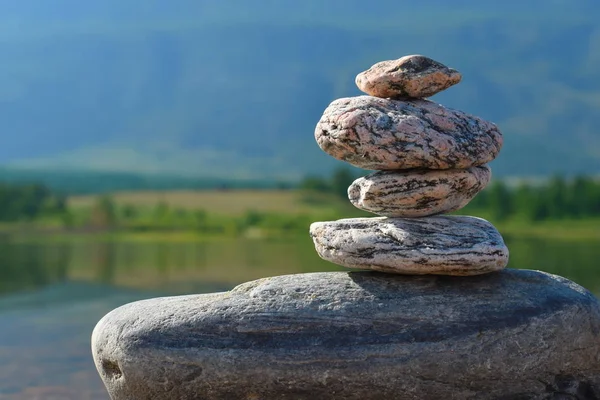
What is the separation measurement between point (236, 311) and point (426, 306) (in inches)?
81.2

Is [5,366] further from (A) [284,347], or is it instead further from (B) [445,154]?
(B) [445,154]

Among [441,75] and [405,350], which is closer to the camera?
[405,350]

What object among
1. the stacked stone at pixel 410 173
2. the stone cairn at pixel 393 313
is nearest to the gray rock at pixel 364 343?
the stone cairn at pixel 393 313

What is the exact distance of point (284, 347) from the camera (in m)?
10.4

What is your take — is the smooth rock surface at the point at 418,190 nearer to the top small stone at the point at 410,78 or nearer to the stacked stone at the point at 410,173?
the stacked stone at the point at 410,173

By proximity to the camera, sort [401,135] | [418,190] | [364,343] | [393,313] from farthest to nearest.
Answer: [418,190] < [401,135] < [393,313] < [364,343]

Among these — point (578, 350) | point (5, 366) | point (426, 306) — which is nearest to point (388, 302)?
point (426, 306)

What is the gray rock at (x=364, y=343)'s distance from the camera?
33.9ft

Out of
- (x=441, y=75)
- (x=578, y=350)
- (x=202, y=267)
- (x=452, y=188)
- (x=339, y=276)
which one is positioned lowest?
(x=202, y=267)

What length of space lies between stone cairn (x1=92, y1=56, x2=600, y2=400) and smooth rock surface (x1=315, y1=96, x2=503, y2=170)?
2 cm

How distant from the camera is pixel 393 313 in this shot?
415 inches

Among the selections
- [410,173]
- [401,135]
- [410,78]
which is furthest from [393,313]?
[410,78]

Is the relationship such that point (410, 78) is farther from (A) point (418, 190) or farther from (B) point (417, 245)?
(B) point (417, 245)

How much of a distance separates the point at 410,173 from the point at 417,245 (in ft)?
2.81
